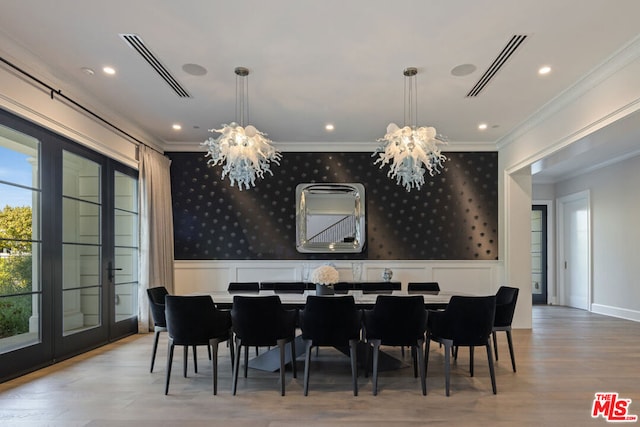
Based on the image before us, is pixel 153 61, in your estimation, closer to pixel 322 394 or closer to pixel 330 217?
pixel 322 394

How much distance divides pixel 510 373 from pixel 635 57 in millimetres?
3119

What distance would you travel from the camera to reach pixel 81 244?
5.00m

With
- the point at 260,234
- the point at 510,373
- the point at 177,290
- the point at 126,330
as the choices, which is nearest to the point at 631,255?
the point at 510,373

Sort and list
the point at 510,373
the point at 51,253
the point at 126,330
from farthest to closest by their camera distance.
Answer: the point at 126,330, the point at 51,253, the point at 510,373

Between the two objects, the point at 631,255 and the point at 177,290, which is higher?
the point at 631,255

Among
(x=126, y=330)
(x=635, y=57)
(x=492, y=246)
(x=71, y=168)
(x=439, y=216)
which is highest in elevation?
(x=635, y=57)

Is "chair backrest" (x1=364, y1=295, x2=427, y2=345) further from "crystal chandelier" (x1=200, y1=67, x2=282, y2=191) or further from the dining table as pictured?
"crystal chandelier" (x1=200, y1=67, x2=282, y2=191)

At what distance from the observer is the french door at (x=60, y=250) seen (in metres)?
3.92

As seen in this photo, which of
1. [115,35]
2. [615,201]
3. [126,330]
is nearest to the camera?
[115,35]

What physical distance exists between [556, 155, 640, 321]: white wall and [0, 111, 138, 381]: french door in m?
8.40

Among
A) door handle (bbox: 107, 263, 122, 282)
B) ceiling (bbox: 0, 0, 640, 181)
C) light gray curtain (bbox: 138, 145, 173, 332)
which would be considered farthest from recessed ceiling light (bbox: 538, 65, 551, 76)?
door handle (bbox: 107, 263, 122, 282)

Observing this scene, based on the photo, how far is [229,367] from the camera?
4.33m

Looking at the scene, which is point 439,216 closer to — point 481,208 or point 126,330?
point 481,208

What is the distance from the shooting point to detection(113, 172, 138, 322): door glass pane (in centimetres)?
577
